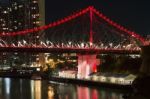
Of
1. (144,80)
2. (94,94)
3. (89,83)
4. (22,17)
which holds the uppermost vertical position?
(22,17)

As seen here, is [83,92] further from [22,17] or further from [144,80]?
[22,17]

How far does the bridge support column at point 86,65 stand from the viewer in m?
31.6

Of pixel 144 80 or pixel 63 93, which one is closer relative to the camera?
→ pixel 144 80

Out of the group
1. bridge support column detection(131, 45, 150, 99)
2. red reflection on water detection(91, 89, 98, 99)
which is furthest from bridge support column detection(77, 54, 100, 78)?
bridge support column detection(131, 45, 150, 99)

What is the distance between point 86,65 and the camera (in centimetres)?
3178

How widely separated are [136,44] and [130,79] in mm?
7989

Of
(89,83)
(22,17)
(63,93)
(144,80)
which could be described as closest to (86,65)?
(89,83)

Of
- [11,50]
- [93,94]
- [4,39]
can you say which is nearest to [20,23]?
[4,39]

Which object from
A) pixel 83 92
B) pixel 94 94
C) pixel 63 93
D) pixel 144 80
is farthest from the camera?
pixel 83 92

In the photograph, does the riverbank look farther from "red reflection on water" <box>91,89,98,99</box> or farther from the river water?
"red reflection on water" <box>91,89,98,99</box>

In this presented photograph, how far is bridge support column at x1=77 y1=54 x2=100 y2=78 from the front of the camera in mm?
31641

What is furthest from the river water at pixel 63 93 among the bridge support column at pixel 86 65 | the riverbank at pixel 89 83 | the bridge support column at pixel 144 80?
the bridge support column at pixel 86 65

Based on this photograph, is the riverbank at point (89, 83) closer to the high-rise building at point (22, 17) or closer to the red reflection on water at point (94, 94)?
the red reflection on water at point (94, 94)

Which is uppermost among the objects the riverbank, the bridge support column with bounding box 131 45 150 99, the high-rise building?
the high-rise building
